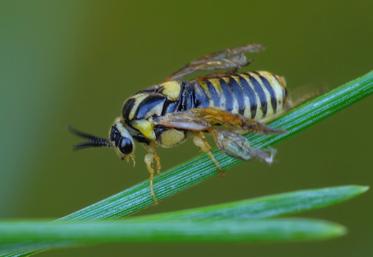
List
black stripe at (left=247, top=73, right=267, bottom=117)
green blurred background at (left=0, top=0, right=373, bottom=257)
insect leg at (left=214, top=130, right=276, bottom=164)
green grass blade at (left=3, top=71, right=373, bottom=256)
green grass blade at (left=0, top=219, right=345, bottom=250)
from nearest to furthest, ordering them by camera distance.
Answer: green grass blade at (left=0, top=219, right=345, bottom=250)
green grass blade at (left=3, top=71, right=373, bottom=256)
insect leg at (left=214, top=130, right=276, bottom=164)
black stripe at (left=247, top=73, right=267, bottom=117)
green blurred background at (left=0, top=0, right=373, bottom=257)

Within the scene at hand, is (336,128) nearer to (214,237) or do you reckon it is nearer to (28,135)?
(28,135)

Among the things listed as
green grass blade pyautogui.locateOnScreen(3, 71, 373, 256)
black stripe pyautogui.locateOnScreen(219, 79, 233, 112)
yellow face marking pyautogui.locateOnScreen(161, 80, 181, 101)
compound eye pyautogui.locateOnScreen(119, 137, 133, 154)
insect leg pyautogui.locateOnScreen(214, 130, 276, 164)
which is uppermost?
yellow face marking pyautogui.locateOnScreen(161, 80, 181, 101)

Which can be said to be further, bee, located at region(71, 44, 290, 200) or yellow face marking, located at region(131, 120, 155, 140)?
yellow face marking, located at region(131, 120, 155, 140)

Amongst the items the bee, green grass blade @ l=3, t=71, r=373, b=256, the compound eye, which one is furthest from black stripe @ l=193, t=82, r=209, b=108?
green grass blade @ l=3, t=71, r=373, b=256

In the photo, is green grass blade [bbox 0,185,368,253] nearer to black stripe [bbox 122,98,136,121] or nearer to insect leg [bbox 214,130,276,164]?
insect leg [bbox 214,130,276,164]

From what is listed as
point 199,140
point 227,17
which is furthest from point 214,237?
point 227,17

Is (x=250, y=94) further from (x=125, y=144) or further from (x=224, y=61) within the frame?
(x=125, y=144)
